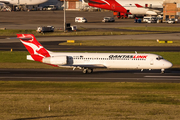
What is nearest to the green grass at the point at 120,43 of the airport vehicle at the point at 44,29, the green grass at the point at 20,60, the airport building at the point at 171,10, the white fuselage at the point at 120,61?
the green grass at the point at 20,60

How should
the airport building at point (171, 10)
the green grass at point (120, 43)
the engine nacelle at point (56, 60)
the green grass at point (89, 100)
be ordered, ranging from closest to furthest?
the green grass at point (89, 100) → the engine nacelle at point (56, 60) → the green grass at point (120, 43) → the airport building at point (171, 10)

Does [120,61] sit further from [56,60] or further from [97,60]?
[56,60]

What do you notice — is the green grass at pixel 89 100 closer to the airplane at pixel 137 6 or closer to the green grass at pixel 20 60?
the green grass at pixel 20 60

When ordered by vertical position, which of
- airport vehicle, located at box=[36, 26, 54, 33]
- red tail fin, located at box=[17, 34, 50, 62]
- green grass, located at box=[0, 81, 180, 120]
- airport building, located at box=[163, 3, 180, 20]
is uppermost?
airport building, located at box=[163, 3, 180, 20]

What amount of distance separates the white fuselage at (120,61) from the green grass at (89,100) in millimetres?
5158

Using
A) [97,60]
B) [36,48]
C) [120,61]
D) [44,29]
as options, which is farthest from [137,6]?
[36,48]

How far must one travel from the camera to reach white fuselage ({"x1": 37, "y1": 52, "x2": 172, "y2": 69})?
43000 mm

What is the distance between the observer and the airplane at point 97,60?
43.0 meters

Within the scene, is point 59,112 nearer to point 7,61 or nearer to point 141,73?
point 141,73

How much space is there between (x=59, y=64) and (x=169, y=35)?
175ft

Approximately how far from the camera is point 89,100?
30344 mm

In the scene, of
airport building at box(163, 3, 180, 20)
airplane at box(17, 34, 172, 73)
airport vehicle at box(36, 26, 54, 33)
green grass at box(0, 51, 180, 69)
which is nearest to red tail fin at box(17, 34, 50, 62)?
airplane at box(17, 34, 172, 73)

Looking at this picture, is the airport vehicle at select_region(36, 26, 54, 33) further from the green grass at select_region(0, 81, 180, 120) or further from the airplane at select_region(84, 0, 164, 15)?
the green grass at select_region(0, 81, 180, 120)

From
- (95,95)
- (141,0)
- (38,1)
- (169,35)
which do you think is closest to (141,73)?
(95,95)
